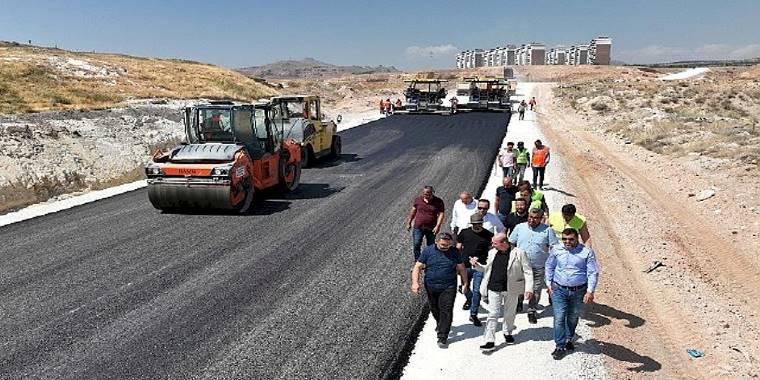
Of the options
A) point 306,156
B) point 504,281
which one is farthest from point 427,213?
point 306,156

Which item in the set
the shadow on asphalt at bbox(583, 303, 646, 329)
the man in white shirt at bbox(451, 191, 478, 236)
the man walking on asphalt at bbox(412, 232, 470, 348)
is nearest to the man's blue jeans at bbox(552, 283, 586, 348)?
the man walking on asphalt at bbox(412, 232, 470, 348)

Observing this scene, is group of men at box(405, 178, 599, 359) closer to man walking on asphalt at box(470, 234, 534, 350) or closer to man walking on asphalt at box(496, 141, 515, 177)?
man walking on asphalt at box(470, 234, 534, 350)

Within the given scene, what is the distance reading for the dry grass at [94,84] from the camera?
3688 cm

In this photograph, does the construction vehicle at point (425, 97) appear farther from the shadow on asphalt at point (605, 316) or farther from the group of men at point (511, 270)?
the group of men at point (511, 270)

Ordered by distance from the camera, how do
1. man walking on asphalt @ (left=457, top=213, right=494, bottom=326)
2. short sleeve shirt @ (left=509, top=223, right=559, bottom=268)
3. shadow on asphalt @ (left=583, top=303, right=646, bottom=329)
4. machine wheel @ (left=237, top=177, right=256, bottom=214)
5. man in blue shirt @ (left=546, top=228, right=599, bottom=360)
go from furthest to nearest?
machine wheel @ (left=237, top=177, right=256, bottom=214) < shadow on asphalt @ (left=583, top=303, right=646, bottom=329) < man walking on asphalt @ (left=457, top=213, right=494, bottom=326) < short sleeve shirt @ (left=509, top=223, right=559, bottom=268) < man in blue shirt @ (left=546, top=228, right=599, bottom=360)

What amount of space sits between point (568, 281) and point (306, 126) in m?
15.6

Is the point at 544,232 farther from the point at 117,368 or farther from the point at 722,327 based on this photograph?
the point at 117,368

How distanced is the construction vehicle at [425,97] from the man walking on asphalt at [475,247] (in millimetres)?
35314

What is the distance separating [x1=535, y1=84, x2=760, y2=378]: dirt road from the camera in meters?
6.96

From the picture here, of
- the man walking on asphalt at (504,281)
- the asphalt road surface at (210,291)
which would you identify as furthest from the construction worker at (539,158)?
the man walking on asphalt at (504,281)

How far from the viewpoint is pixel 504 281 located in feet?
22.7

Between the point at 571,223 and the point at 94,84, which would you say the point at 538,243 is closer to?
the point at 571,223

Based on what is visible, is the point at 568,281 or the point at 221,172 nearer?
the point at 568,281

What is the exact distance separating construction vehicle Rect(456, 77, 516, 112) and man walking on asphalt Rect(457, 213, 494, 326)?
37564 millimetres
